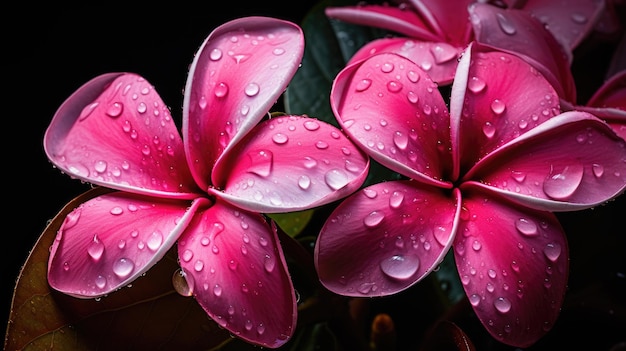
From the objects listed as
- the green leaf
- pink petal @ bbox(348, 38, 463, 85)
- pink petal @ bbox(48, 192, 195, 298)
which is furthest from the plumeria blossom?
pink petal @ bbox(48, 192, 195, 298)

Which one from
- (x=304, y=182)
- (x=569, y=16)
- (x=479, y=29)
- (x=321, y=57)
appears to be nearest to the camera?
(x=304, y=182)

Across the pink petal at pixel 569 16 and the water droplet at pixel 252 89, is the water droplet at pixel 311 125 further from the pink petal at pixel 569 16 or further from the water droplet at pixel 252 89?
the pink petal at pixel 569 16

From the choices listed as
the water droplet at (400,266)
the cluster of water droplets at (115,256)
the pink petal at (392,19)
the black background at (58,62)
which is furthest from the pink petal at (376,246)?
the black background at (58,62)

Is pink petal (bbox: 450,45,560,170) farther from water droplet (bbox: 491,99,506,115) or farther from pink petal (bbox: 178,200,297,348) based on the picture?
pink petal (bbox: 178,200,297,348)

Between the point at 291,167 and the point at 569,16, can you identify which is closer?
the point at 291,167

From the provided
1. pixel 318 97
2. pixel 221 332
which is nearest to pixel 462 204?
pixel 221 332

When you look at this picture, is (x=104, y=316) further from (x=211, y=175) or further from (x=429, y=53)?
(x=429, y=53)

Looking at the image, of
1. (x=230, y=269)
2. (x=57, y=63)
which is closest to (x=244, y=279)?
(x=230, y=269)

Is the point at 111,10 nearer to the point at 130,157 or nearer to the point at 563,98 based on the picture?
the point at 130,157
